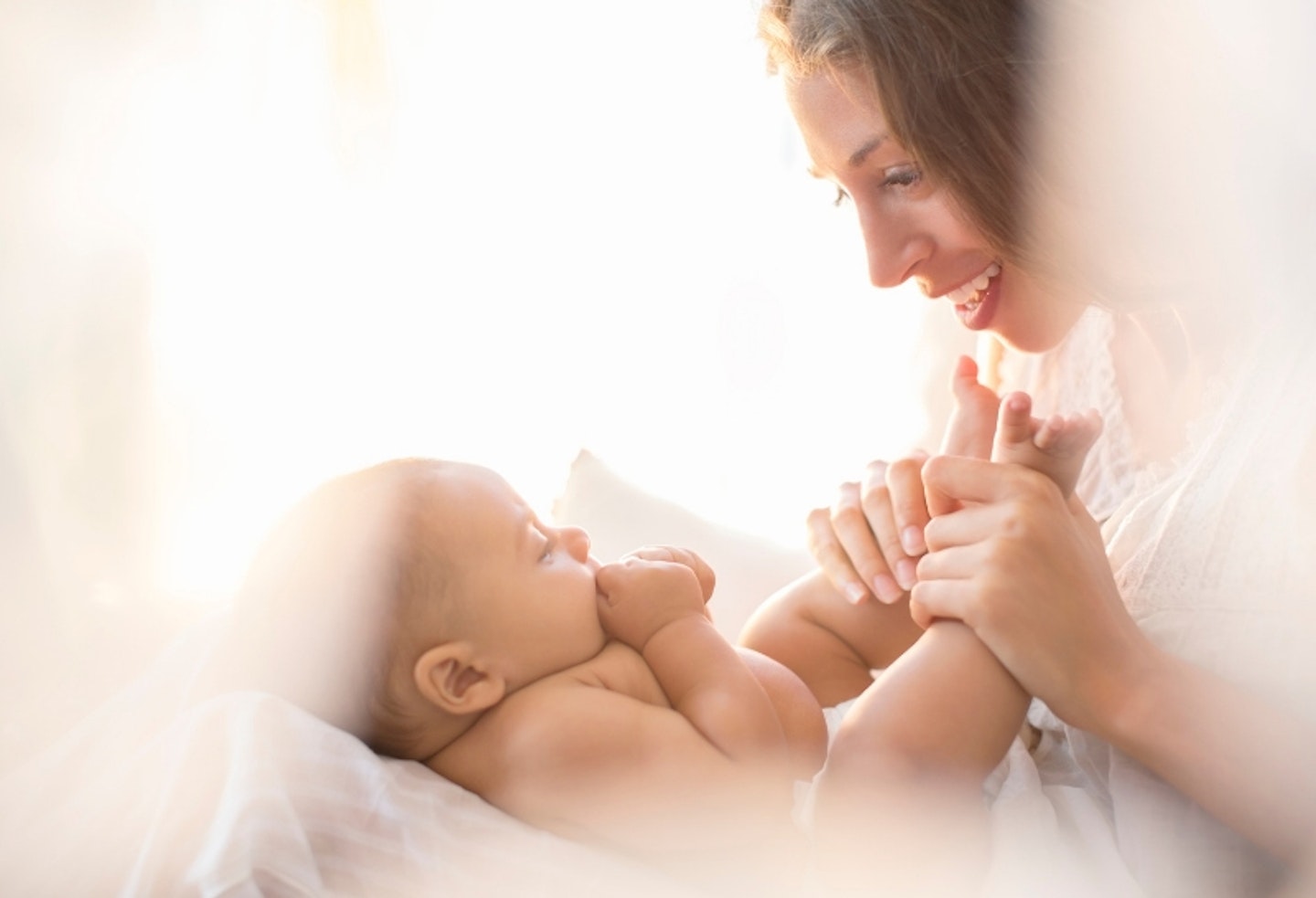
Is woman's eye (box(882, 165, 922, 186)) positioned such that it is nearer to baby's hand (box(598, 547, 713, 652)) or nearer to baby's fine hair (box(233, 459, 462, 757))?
baby's hand (box(598, 547, 713, 652))

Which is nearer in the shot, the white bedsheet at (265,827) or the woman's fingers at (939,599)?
the white bedsheet at (265,827)

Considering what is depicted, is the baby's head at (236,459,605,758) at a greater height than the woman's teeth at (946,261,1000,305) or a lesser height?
lesser

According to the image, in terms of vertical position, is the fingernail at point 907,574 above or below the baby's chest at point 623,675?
above

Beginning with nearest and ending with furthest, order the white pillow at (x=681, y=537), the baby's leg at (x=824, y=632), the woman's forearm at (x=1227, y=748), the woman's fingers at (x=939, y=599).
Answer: the woman's forearm at (x=1227, y=748) < the woman's fingers at (x=939, y=599) < the baby's leg at (x=824, y=632) < the white pillow at (x=681, y=537)

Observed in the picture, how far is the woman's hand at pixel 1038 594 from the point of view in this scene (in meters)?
0.95

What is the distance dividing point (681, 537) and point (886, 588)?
384 millimetres

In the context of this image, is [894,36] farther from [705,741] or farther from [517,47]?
[517,47]

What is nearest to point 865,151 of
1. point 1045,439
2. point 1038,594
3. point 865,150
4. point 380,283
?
point 865,150

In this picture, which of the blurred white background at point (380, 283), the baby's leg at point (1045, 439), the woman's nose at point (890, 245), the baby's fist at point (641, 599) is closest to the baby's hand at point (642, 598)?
the baby's fist at point (641, 599)

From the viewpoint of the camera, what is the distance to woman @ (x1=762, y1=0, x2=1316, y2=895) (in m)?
0.94

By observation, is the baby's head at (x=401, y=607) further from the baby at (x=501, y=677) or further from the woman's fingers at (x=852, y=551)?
the woman's fingers at (x=852, y=551)

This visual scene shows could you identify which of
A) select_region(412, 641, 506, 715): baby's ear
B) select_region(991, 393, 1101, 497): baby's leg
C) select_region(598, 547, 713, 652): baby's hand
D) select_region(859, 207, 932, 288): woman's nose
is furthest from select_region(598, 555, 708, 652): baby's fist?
select_region(859, 207, 932, 288): woman's nose

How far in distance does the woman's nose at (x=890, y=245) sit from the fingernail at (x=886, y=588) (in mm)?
335

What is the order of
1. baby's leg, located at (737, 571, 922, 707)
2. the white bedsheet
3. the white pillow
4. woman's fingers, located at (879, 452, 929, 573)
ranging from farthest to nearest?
the white pillow < baby's leg, located at (737, 571, 922, 707) < woman's fingers, located at (879, 452, 929, 573) < the white bedsheet
